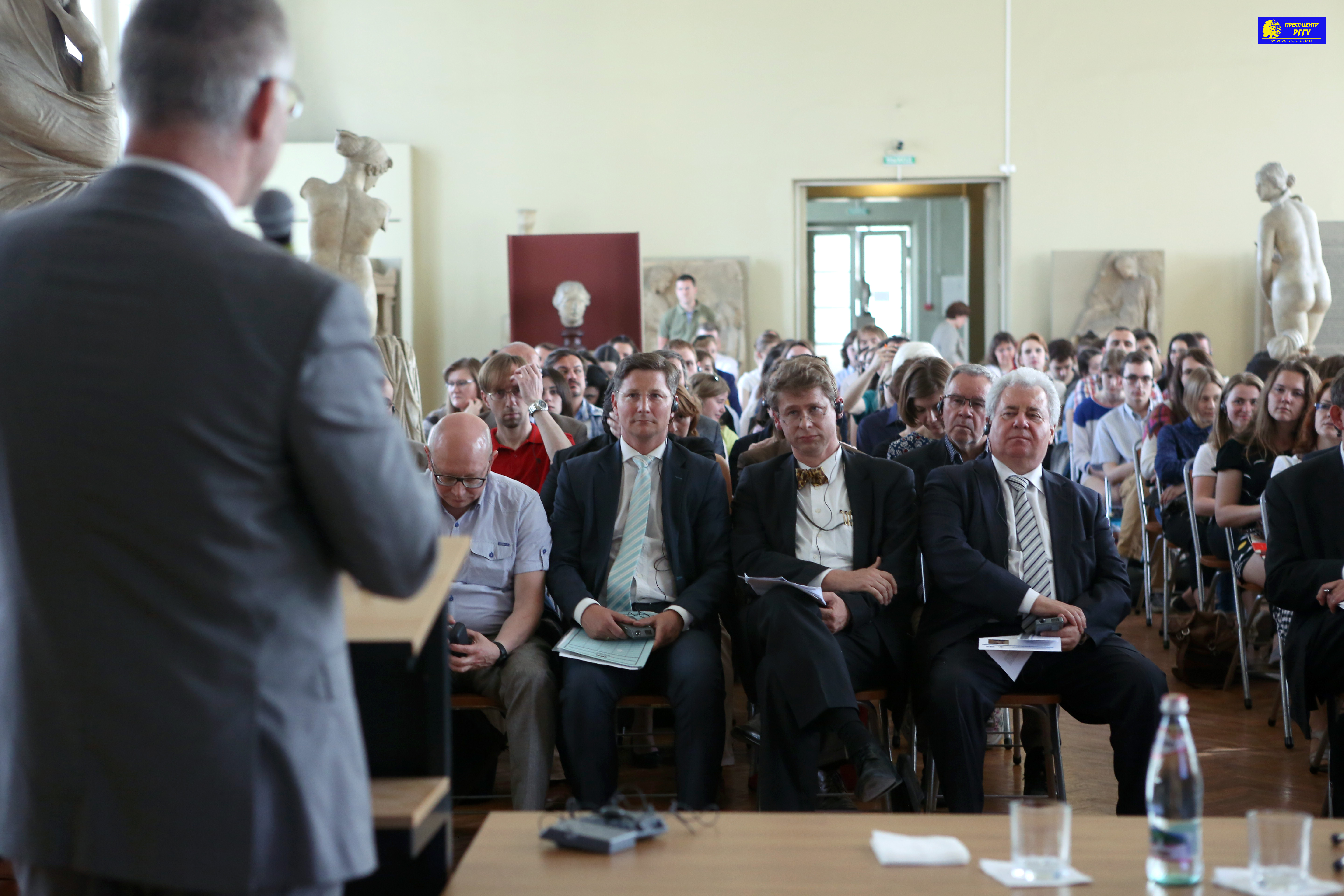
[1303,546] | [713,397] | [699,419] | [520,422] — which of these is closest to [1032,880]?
[1303,546]

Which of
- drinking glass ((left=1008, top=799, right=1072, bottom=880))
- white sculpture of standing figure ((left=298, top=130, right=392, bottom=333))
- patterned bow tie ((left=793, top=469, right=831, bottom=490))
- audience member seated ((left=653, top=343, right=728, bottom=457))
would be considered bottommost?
drinking glass ((left=1008, top=799, right=1072, bottom=880))

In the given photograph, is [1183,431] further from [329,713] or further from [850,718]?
[329,713]

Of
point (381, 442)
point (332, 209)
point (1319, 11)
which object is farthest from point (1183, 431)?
point (1319, 11)

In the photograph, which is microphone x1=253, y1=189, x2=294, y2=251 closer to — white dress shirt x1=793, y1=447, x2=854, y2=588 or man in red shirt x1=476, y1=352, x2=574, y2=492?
white dress shirt x1=793, y1=447, x2=854, y2=588

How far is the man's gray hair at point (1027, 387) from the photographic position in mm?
3705

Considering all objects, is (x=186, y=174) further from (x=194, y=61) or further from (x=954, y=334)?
(x=954, y=334)

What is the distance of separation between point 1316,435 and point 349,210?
508 cm

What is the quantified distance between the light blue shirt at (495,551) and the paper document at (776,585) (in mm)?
664

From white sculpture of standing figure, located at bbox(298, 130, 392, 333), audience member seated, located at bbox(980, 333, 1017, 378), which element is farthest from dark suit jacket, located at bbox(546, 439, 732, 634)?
audience member seated, located at bbox(980, 333, 1017, 378)

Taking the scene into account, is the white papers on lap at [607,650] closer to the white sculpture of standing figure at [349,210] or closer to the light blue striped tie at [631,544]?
the light blue striped tie at [631,544]

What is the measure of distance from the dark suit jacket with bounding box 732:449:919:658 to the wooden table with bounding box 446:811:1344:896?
137cm

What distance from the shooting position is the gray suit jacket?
119 centimetres

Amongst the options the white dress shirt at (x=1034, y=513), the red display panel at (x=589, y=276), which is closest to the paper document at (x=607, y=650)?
the white dress shirt at (x=1034, y=513)

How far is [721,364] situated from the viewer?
10797mm
